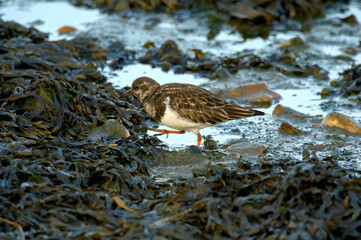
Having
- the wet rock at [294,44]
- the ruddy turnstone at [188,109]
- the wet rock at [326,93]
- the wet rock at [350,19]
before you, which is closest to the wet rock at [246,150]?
the ruddy turnstone at [188,109]

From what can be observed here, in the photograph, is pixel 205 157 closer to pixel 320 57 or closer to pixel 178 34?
pixel 320 57

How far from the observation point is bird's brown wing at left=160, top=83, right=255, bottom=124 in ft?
15.4

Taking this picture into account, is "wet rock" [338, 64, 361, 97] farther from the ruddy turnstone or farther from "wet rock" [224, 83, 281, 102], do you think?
the ruddy turnstone

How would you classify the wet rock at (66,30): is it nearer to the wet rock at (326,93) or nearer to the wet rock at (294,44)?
the wet rock at (294,44)

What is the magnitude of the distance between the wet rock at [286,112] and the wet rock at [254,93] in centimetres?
52

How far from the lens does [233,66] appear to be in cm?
712

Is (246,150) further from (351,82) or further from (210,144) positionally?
(351,82)

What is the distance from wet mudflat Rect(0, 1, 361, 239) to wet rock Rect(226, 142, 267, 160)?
18 millimetres

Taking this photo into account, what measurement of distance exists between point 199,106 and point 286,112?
1.38m

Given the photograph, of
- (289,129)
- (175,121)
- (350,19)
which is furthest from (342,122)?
(350,19)

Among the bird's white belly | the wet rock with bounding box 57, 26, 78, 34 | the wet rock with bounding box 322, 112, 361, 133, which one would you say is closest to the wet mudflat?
the wet rock with bounding box 322, 112, 361, 133

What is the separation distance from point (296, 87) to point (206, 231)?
4.18m

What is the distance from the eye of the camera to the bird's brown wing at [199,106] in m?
4.69

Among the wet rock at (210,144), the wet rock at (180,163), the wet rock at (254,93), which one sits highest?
the wet rock at (254,93)
